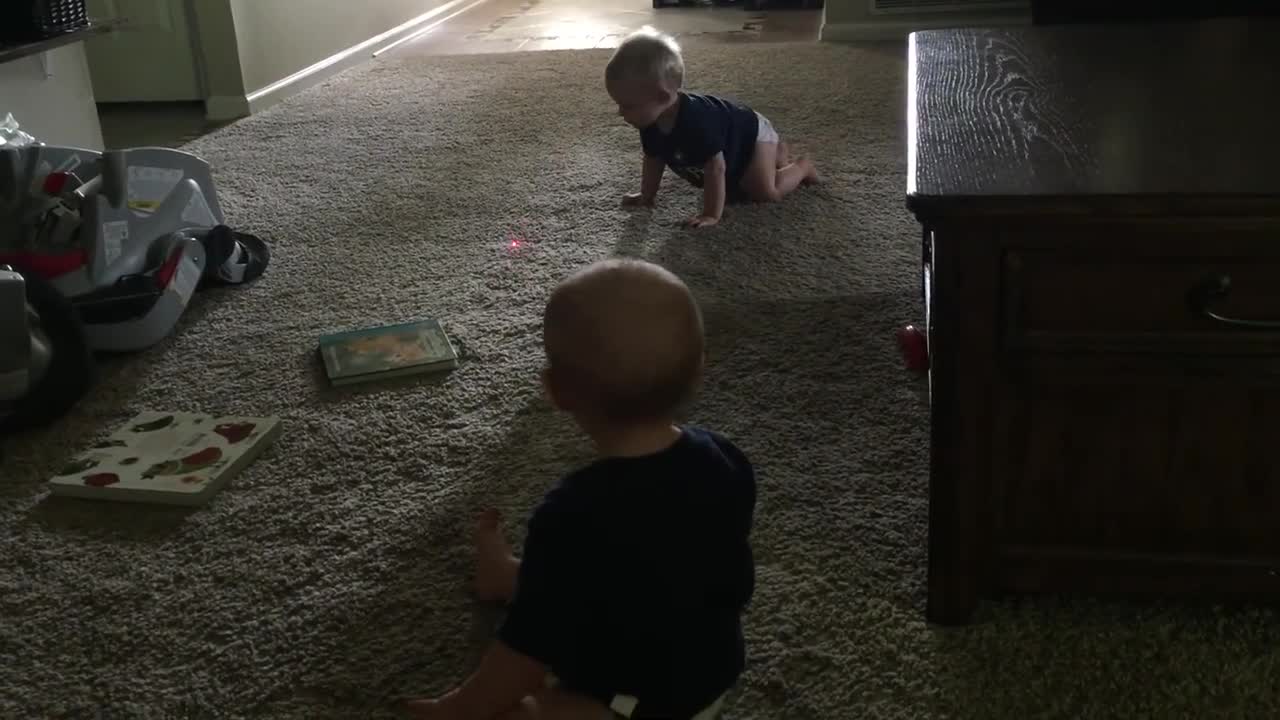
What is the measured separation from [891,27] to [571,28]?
1.36 metres

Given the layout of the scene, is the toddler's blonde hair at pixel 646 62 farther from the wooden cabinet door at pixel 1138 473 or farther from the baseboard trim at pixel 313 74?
the baseboard trim at pixel 313 74

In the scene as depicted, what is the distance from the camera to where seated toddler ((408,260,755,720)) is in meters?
0.75

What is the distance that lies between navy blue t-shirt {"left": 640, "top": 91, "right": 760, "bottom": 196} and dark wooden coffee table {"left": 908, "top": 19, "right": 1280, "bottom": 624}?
0.98 metres

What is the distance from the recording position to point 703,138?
2037 mm

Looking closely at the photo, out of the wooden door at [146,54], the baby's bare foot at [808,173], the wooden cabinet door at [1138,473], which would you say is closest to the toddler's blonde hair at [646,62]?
the baby's bare foot at [808,173]

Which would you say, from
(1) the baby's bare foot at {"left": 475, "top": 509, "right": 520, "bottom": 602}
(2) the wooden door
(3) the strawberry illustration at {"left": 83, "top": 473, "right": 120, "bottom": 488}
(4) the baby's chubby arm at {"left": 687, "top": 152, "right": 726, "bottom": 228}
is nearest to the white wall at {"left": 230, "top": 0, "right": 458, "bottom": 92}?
(2) the wooden door

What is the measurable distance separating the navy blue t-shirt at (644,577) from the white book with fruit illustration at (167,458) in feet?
2.00

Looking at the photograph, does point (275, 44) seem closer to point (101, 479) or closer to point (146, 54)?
point (146, 54)

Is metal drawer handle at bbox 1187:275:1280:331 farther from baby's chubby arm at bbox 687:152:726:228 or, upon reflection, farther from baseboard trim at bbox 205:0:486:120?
baseboard trim at bbox 205:0:486:120

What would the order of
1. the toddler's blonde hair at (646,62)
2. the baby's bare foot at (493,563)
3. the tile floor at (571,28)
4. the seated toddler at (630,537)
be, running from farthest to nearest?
the tile floor at (571,28)
the toddler's blonde hair at (646,62)
the baby's bare foot at (493,563)
the seated toddler at (630,537)

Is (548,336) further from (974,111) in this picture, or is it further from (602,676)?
(974,111)

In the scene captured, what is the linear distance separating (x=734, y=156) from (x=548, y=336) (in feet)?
4.65

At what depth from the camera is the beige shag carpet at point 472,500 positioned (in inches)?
38.6

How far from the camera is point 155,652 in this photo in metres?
1.04
